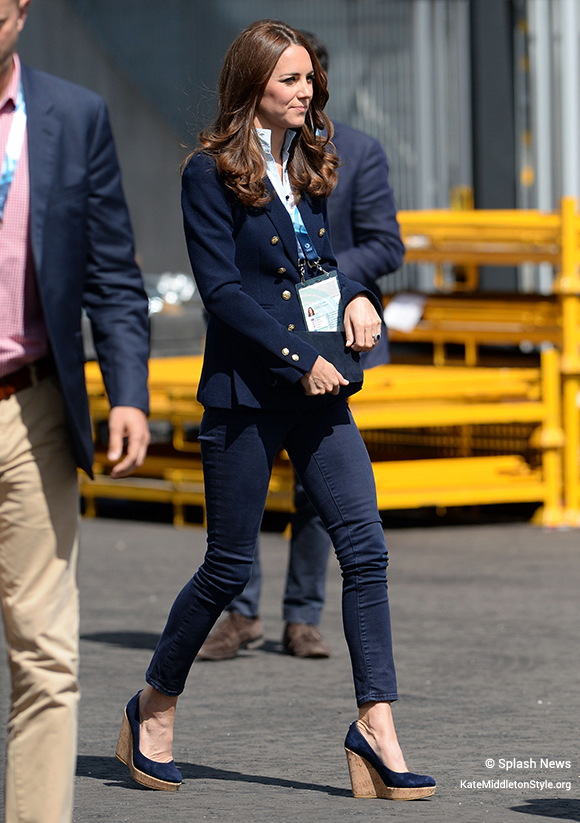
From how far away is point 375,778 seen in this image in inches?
140

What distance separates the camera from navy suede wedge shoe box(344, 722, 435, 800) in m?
3.54

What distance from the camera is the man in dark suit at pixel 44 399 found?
2756 millimetres

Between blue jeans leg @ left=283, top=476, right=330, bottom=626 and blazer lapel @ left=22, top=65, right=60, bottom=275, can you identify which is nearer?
blazer lapel @ left=22, top=65, right=60, bottom=275

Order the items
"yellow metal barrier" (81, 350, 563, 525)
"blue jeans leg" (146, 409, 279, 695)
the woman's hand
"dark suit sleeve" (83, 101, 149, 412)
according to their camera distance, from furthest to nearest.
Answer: "yellow metal barrier" (81, 350, 563, 525) → "blue jeans leg" (146, 409, 279, 695) → the woman's hand → "dark suit sleeve" (83, 101, 149, 412)

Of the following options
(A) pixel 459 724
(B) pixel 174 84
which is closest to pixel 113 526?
(A) pixel 459 724

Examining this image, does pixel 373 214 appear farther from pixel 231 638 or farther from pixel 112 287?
pixel 112 287

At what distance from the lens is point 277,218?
370cm

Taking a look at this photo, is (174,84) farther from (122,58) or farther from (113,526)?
(113,526)

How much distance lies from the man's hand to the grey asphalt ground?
1.02 m

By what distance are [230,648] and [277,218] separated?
2.08 metres

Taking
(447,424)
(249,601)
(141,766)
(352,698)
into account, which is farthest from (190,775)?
(447,424)

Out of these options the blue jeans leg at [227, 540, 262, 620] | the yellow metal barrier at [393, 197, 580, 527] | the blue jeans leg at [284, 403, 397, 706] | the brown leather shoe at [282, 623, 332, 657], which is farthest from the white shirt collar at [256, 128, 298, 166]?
the yellow metal barrier at [393, 197, 580, 527]

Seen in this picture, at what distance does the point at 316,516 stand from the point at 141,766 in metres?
1.73

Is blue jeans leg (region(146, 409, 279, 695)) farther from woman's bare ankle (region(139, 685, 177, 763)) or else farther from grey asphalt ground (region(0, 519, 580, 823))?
grey asphalt ground (region(0, 519, 580, 823))
